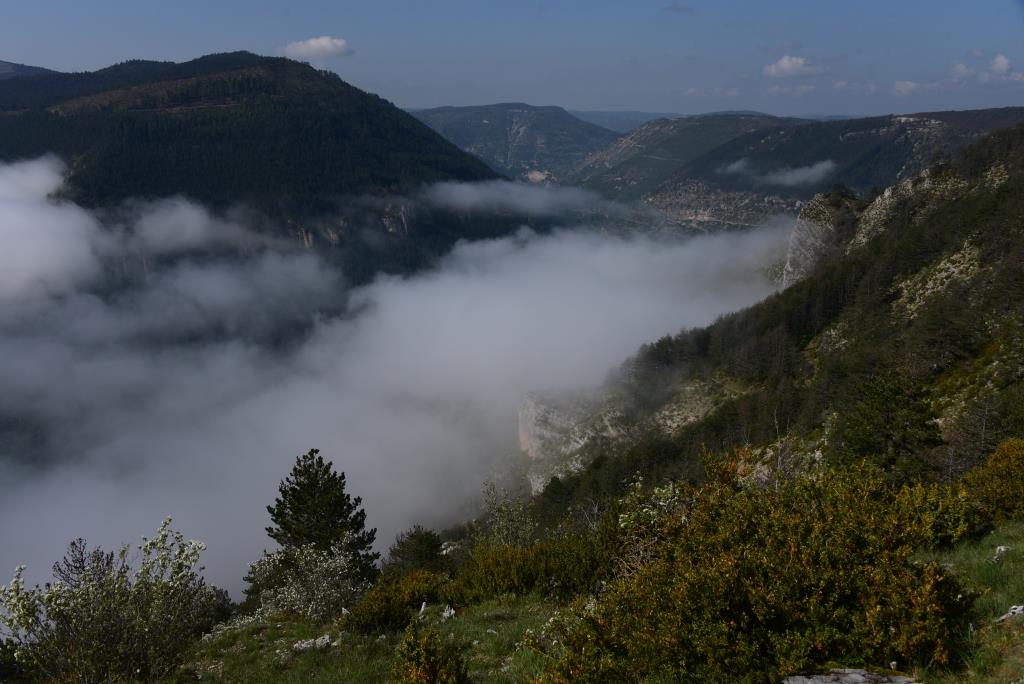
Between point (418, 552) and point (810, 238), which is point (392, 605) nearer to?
point (418, 552)

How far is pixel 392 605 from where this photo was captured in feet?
47.9

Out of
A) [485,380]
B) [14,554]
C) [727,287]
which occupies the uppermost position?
[727,287]

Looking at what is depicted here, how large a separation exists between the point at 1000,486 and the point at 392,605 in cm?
1464

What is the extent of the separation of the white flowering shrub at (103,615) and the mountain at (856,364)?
15487 mm

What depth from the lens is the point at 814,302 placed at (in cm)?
7650

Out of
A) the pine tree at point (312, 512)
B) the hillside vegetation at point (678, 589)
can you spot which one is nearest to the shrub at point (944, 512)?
the hillside vegetation at point (678, 589)

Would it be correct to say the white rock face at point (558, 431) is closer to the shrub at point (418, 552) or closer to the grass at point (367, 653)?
the shrub at point (418, 552)

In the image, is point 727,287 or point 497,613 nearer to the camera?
point 497,613

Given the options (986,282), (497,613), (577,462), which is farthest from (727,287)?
(497,613)

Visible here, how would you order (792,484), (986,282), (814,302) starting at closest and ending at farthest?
(792,484)
(986,282)
(814,302)

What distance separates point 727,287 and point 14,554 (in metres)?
246

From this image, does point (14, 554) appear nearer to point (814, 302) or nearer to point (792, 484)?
point (814, 302)

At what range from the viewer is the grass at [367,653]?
10031 millimetres

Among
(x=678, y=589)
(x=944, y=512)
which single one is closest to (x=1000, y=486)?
(x=944, y=512)
